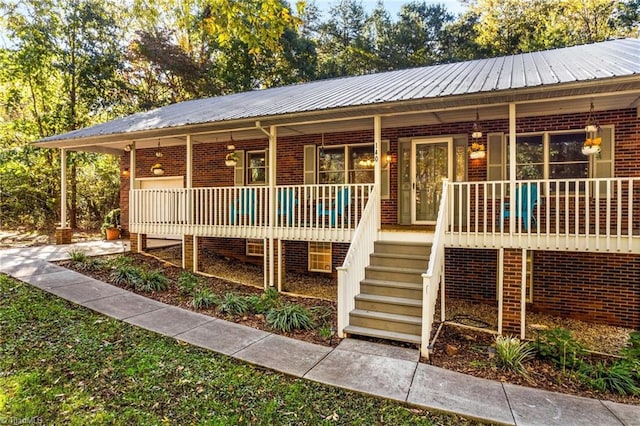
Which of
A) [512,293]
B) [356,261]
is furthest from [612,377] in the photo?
[356,261]

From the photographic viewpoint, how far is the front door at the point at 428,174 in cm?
856

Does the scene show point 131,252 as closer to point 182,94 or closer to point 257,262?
point 257,262

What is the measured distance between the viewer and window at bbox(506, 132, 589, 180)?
747 cm

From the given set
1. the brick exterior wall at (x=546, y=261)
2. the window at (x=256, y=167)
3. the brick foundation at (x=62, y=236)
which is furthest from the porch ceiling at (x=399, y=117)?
the brick foundation at (x=62, y=236)

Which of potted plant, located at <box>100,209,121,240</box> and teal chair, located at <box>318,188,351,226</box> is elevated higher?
teal chair, located at <box>318,188,351,226</box>

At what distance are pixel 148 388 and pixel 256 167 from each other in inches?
302

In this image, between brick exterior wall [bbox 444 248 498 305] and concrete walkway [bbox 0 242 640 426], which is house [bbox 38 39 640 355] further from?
concrete walkway [bbox 0 242 640 426]

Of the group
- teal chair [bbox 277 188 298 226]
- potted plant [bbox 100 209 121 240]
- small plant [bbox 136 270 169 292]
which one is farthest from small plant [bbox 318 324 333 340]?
potted plant [bbox 100 209 121 240]

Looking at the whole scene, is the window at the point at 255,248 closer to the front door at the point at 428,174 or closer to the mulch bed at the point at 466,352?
the mulch bed at the point at 466,352

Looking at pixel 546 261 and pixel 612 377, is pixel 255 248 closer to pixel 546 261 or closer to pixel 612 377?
pixel 546 261

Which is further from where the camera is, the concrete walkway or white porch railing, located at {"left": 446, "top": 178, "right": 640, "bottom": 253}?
white porch railing, located at {"left": 446, "top": 178, "right": 640, "bottom": 253}

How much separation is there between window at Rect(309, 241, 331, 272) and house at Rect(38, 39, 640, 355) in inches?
1.3

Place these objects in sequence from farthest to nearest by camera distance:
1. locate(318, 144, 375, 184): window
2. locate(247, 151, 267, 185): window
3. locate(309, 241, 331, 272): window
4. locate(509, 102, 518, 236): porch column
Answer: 1. locate(247, 151, 267, 185): window
2. locate(309, 241, 331, 272): window
3. locate(318, 144, 375, 184): window
4. locate(509, 102, 518, 236): porch column

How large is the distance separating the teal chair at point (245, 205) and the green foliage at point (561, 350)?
19.5 ft
